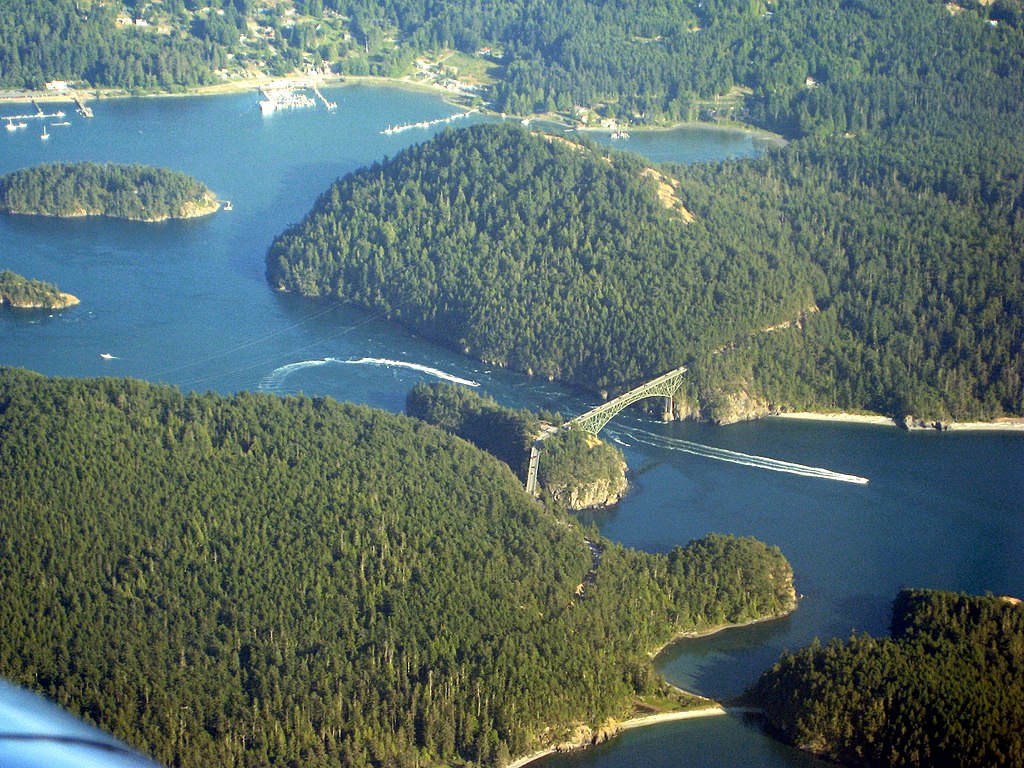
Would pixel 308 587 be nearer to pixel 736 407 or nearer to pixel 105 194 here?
pixel 736 407

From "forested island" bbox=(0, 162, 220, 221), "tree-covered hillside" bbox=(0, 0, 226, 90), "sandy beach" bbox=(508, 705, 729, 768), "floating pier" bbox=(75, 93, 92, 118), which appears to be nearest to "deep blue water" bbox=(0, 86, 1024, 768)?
"sandy beach" bbox=(508, 705, 729, 768)

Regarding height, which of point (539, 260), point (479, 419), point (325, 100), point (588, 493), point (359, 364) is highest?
point (325, 100)

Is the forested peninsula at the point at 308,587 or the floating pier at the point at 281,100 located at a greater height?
the floating pier at the point at 281,100

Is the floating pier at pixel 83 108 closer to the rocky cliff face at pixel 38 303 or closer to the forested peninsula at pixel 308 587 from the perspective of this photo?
the rocky cliff face at pixel 38 303

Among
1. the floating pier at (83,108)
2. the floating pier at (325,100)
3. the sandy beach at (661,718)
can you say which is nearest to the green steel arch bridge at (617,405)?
the sandy beach at (661,718)

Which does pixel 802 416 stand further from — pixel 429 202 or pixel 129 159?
pixel 129 159

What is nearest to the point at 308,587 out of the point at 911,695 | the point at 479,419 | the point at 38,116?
the point at 479,419
